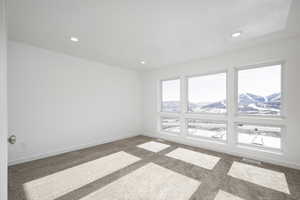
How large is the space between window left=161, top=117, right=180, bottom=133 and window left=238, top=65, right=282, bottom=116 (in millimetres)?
1847

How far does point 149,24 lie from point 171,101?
2.90 meters

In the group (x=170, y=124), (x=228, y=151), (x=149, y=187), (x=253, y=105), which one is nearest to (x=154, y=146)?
(x=170, y=124)

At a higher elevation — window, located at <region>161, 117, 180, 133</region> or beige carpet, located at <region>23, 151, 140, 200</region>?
window, located at <region>161, 117, 180, 133</region>

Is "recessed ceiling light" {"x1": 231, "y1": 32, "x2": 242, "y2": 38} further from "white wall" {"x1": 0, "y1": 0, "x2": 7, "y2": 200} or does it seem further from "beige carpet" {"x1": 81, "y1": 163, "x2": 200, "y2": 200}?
"white wall" {"x1": 0, "y1": 0, "x2": 7, "y2": 200}

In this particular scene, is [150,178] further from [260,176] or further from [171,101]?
[171,101]

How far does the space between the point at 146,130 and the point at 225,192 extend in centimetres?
352

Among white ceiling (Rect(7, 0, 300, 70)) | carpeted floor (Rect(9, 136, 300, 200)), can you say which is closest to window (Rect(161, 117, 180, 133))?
carpeted floor (Rect(9, 136, 300, 200))

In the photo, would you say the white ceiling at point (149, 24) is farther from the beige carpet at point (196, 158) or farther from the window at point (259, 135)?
the beige carpet at point (196, 158)

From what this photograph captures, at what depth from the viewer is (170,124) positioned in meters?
4.56

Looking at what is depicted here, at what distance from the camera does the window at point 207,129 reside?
3491mm

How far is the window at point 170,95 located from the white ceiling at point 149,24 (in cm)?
156

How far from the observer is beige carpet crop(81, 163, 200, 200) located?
5.82ft

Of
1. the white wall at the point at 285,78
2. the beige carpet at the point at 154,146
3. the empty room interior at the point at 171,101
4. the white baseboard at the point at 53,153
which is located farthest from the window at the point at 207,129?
the white baseboard at the point at 53,153

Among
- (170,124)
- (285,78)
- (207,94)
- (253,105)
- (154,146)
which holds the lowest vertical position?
(154,146)
